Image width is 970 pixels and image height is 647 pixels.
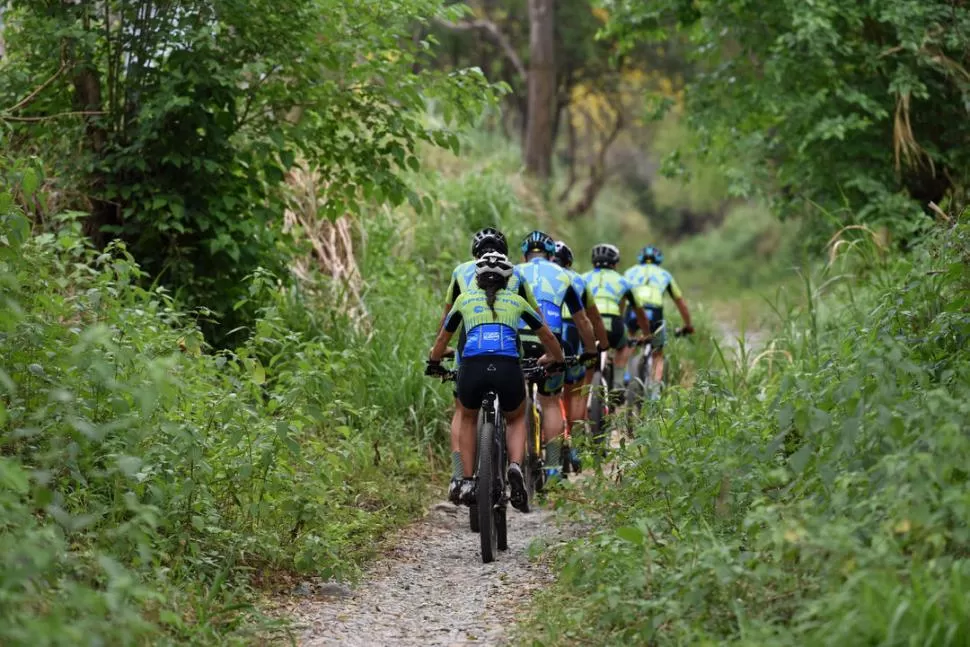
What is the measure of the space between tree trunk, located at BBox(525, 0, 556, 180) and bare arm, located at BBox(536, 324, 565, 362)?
16.3 m

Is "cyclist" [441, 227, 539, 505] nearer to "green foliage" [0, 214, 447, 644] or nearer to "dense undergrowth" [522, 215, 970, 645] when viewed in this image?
"green foliage" [0, 214, 447, 644]

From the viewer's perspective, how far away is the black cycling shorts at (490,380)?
789 cm

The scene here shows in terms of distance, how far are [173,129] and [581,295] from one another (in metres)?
3.50

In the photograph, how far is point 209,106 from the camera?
963 centimetres

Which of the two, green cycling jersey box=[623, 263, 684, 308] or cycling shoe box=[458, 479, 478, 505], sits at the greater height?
green cycling jersey box=[623, 263, 684, 308]

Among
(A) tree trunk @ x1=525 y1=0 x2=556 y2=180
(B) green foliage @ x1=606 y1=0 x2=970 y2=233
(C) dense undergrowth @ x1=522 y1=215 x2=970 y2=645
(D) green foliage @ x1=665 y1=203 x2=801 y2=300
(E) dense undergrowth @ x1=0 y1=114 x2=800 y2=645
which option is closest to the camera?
(C) dense undergrowth @ x1=522 y1=215 x2=970 y2=645

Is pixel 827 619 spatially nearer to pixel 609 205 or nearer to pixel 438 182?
pixel 438 182

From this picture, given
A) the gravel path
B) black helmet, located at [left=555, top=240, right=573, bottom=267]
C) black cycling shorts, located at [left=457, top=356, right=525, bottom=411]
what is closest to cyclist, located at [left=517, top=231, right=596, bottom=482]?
the gravel path

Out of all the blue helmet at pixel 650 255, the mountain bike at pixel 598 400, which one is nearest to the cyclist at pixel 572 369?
the mountain bike at pixel 598 400

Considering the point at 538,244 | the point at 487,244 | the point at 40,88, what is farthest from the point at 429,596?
the point at 40,88

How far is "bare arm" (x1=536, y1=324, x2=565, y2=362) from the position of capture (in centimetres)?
813

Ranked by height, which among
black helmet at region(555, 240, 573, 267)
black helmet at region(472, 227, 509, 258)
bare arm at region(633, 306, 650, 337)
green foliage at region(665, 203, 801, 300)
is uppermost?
black helmet at region(472, 227, 509, 258)

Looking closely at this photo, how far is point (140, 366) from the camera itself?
684cm

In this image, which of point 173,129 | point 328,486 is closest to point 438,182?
point 173,129
